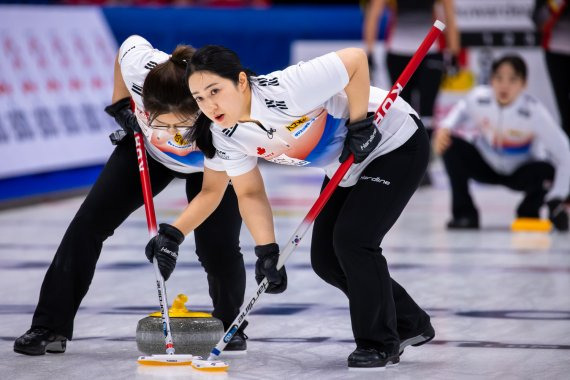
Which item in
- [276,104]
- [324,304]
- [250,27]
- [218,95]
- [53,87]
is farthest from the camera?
[250,27]

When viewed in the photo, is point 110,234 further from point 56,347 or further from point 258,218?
point 258,218

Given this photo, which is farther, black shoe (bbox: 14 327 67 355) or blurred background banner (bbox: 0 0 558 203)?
blurred background banner (bbox: 0 0 558 203)

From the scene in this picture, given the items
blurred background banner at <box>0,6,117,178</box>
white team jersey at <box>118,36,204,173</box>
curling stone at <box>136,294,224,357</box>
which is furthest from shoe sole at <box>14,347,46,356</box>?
blurred background banner at <box>0,6,117,178</box>

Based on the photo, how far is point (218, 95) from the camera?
3822mm

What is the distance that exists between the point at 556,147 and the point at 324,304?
309cm

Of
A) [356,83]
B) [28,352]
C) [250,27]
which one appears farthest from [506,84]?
[250,27]

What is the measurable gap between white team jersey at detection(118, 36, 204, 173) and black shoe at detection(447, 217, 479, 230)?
159 inches

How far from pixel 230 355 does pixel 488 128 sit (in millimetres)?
4341

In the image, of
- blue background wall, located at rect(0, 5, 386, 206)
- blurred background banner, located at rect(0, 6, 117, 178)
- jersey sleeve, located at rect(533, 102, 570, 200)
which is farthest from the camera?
blue background wall, located at rect(0, 5, 386, 206)

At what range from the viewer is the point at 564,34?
9.66 meters

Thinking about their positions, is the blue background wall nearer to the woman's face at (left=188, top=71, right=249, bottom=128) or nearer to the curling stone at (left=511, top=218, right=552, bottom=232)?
the curling stone at (left=511, top=218, right=552, bottom=232)

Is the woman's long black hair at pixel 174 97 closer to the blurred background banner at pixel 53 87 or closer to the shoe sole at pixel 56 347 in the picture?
the shoe sole at pixel 56 347

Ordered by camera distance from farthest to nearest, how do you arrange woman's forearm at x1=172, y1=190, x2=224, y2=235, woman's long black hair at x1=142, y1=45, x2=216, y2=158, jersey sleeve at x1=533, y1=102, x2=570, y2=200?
jersey sleeve at x1=533, y1=102, x2=570, y2=200 < woman's forearm at x1=172, y1=190, x2=224, y2=235 < woman's long black hair at x1=142, y1=45, x2=216, y2=158

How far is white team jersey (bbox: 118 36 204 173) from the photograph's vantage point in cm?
434
